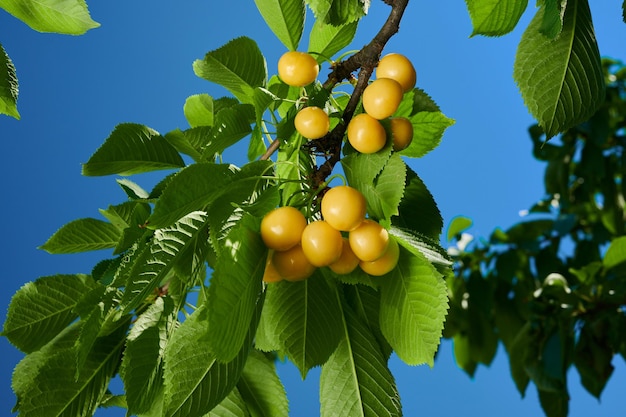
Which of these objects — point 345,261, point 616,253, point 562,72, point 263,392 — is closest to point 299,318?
point 345,261

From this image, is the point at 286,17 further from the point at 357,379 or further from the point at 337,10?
the point at 357,379

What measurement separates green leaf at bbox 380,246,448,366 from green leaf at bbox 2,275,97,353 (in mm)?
332

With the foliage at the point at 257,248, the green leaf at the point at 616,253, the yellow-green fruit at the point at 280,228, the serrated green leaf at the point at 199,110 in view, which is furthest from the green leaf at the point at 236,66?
the green leaf at the point at 616,253

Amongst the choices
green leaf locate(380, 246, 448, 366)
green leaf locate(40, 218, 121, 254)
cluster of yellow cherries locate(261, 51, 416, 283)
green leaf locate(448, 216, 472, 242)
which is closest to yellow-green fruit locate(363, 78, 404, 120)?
cluster of yellow cherries locate(261, 51, 416, 283)

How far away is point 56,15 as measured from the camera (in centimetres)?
58

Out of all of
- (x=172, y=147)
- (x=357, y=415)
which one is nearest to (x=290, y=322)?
(x=357, y=415)

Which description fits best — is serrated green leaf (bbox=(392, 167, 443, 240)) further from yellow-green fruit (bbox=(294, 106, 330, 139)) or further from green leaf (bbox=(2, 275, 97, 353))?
green leaf (bbox=(2, 275, 97, 353))

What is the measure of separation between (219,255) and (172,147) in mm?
253

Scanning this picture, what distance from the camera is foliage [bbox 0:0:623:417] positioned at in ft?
1.56

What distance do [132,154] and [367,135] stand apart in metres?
0.24

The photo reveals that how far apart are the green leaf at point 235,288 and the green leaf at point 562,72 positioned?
0.81 feet

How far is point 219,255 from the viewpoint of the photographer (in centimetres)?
44

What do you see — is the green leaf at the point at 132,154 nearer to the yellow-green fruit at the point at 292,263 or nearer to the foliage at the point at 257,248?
the foliage at the point at 257,248

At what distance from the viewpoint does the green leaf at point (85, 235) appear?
28.7 inches
